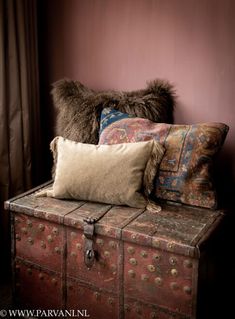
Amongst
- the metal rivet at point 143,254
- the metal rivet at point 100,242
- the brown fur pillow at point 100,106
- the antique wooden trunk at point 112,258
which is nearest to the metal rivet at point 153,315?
the antique wooden trunk at point 112,258

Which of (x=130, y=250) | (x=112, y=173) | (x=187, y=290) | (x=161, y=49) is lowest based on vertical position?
(x=187, y=290)

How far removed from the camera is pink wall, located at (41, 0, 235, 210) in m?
2.01

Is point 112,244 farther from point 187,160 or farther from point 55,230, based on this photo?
point 187,160

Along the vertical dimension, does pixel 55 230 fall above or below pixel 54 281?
above

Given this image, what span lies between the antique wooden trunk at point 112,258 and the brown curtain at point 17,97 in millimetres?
395

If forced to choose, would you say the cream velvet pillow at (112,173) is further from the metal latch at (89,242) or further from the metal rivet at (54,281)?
the metal rivet at (54,281)

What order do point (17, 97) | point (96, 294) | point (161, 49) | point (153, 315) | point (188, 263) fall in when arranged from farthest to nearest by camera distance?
point (17, 97), point (161, 49), point (96, 294), point (153, 315), point (188, 263)

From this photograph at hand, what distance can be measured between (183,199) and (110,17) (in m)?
1.07

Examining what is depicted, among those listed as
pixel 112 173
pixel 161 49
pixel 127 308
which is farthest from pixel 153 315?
pixel 161 49

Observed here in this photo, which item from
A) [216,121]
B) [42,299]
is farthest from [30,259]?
[216,121]

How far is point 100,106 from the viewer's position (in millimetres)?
2166

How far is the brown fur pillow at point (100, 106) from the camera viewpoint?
211cm

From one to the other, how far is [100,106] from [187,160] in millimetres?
598

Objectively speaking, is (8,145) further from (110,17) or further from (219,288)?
(219,288)
